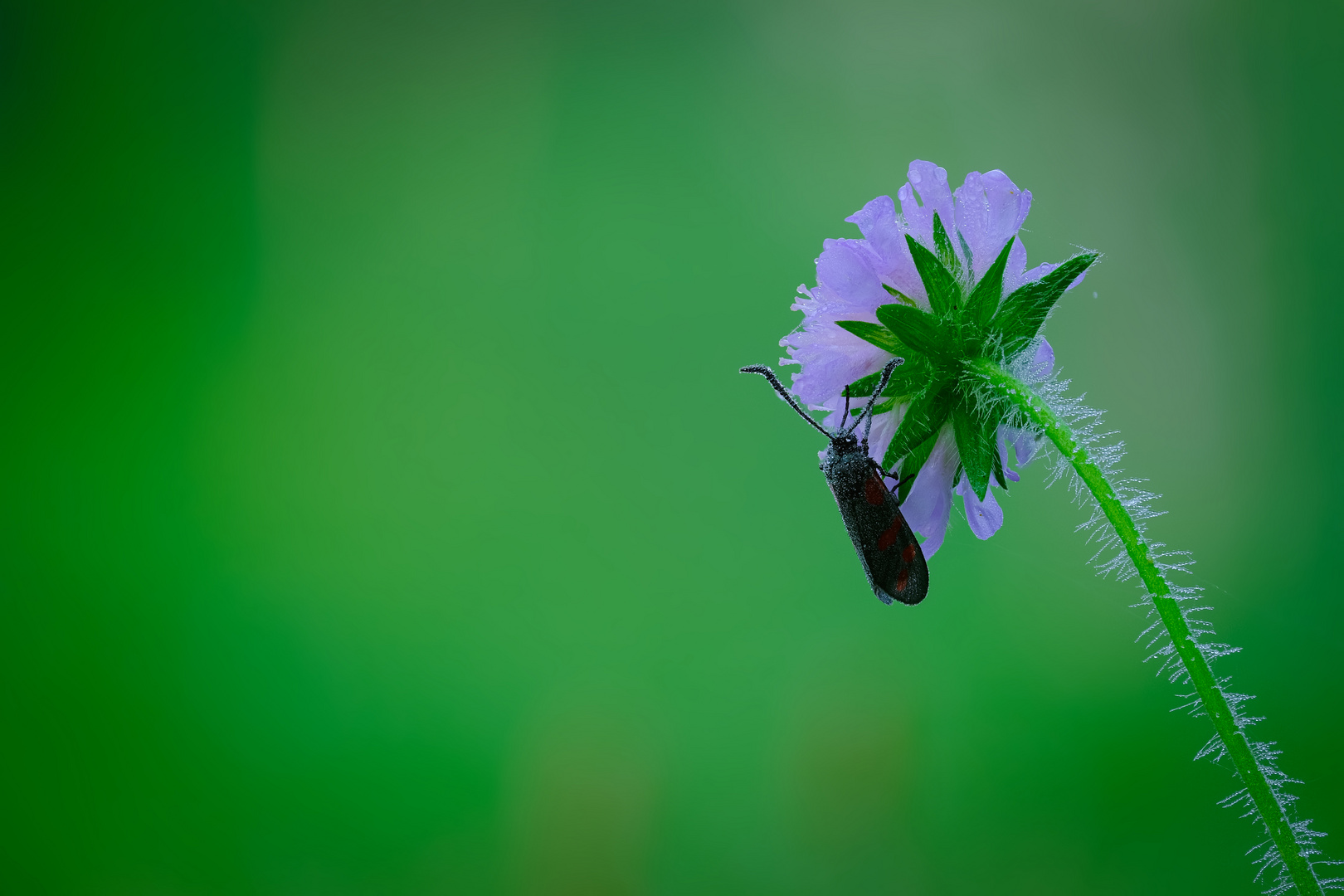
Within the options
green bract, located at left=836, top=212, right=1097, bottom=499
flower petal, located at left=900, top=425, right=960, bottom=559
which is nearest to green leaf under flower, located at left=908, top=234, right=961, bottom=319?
green bract, located at left=836, top=212, right=1097, bottom=499

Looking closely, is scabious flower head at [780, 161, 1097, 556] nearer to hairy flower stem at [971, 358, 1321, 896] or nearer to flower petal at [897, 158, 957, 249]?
flower petal at [897, 158, 957, 249]

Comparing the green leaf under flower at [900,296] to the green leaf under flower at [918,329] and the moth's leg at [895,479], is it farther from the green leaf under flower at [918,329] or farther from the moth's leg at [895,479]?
the moth's leg at [895,479]

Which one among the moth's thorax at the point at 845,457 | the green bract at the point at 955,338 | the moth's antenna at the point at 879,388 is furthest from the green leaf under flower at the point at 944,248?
the moth's thorax at the point at 845,457

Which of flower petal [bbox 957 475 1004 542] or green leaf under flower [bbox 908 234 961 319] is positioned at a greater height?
green leaf under flower [bbox 908 234 961 319]

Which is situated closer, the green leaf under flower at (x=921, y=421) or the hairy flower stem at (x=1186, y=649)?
the hairy flower stem at (x=1186, y=649)

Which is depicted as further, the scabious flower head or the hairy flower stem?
the scabious flower head

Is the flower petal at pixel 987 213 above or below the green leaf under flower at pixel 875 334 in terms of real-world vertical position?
above

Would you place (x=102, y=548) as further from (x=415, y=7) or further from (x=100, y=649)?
(x=415, y=7)

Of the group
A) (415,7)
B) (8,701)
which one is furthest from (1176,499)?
(8,701)
